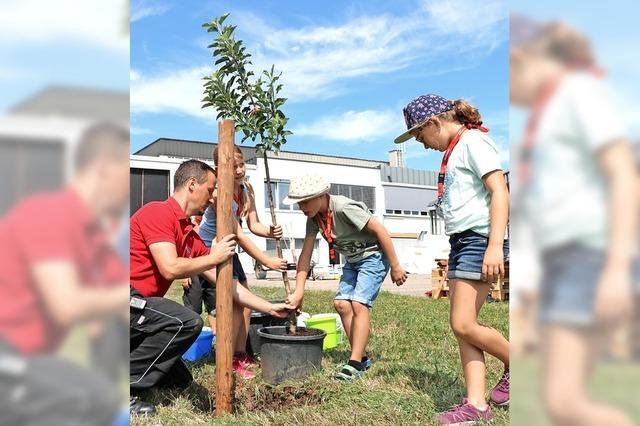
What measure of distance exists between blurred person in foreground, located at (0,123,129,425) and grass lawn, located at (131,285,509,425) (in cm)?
261

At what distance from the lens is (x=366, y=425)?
3.13 m

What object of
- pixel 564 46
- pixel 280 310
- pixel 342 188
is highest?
pixel 342 188

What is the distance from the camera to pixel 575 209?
0.60 metres

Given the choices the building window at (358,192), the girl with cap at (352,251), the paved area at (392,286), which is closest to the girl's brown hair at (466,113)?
the girl with cap at (352,251)

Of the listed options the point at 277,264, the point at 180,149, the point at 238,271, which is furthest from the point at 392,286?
the point at 180,149

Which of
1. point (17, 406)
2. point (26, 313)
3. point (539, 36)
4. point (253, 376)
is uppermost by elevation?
point (539, 36)

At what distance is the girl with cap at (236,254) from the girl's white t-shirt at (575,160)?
359 cm

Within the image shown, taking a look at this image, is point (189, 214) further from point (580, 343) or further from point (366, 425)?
point (580, 343)

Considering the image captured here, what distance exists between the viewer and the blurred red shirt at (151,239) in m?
3.51

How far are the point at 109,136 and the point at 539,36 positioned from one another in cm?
51

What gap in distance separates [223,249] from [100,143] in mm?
2821

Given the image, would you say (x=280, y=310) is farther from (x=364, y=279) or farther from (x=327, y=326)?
(x=327, y=326)

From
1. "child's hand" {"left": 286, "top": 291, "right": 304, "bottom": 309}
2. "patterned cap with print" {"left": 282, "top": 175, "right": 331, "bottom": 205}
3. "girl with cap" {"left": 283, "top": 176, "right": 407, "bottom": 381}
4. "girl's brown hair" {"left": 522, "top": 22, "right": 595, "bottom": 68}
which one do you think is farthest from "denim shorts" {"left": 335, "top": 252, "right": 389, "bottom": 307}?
"girl's brown hair" {"left": 522, "top": 22, "right": 595, "bottom": 68}

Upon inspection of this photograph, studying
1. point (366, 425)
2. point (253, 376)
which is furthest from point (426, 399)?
point (253, 376)
